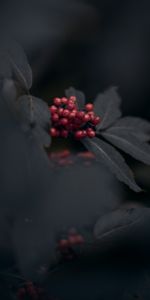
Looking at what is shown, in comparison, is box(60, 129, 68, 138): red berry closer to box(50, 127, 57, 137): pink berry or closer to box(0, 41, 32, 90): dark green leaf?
box(50, 127, 57, 137): pink berry

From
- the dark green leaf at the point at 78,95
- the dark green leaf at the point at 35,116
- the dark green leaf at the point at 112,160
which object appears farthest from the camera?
the dark green leaf at the point at 78,95

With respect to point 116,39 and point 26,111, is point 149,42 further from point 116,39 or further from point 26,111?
point 26,111

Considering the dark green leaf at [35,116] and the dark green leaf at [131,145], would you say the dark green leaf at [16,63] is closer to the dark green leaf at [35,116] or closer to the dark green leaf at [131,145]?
the dark green leaf at [35,116]

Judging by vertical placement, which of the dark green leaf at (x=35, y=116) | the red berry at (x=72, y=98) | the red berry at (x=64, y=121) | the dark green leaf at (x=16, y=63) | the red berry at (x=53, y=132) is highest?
the dark green leaf at (x=16, y=63)

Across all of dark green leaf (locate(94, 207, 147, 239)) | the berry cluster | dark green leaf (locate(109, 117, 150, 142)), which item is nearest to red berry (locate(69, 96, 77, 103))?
the berry cluster

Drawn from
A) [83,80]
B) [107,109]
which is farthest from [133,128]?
[83,80]

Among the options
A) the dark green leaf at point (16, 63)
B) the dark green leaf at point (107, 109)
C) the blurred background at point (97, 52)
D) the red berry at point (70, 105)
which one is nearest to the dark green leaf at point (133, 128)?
the dark green leaf at point (107, 109)

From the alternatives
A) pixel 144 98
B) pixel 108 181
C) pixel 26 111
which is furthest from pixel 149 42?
pixel 26 111
